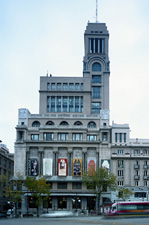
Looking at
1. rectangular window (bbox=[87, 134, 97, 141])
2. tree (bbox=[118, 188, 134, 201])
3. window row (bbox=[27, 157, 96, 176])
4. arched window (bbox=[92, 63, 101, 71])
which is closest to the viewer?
tree (bbox=[118, 188, 134, 201])

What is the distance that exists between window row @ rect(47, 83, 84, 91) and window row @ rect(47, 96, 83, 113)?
3.28 m

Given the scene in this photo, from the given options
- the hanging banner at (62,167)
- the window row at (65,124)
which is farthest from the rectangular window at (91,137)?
the hanging banner at (62,167)

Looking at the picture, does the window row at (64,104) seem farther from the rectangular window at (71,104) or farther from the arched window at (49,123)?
the arched window at (49,123)

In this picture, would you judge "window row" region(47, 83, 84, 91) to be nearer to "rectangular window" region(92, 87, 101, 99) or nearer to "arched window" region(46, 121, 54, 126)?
"rectangular window" region(92, 87, 101, 99)

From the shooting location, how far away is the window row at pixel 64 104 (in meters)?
147

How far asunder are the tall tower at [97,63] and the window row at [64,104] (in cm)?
964

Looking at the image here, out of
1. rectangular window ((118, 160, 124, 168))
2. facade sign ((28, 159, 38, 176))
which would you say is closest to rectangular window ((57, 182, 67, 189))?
facade sign ((28, 159, 38, 176))

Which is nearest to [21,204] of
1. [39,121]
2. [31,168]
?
[31,168]

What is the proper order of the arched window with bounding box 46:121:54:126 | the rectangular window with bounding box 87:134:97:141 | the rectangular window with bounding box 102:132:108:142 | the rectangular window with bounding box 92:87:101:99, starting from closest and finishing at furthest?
1. the rectangular window with bounding box 102:132:108:142
2. the rectangular window with bounding box 87:134:97:141
3. the arched window with bounding box 46:121:54:126
4. the rectangular window with bounding box 92:87:101:99

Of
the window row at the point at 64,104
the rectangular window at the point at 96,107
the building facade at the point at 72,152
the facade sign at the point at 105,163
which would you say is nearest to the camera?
the building facade at the point at 72,152

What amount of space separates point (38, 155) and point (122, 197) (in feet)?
104

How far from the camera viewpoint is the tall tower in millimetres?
156000

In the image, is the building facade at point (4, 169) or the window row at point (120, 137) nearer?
the window row at point (120, 137)

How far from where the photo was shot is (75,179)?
12406 cm
